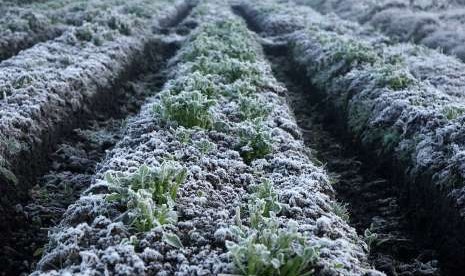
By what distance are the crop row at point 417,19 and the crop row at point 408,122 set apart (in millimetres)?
3686

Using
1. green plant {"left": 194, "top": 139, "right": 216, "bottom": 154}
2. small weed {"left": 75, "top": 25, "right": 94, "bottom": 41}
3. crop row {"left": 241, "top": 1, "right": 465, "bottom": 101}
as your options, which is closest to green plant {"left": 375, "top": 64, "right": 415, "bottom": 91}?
crop row {"left": 241, "top": 1, "right": 465, "bottom": 101}

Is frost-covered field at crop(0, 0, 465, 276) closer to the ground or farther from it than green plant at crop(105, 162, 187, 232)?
closer to the ground

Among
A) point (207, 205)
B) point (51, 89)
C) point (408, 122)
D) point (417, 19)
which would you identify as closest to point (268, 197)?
point (207, 205)

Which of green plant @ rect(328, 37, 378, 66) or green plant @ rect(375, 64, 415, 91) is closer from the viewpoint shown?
green plant @ rect(375, 64, 415, 91)

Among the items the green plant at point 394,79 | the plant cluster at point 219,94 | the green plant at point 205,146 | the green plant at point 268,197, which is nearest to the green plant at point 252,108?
the plant cluster at point 219,94

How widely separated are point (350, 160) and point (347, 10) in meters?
21.5

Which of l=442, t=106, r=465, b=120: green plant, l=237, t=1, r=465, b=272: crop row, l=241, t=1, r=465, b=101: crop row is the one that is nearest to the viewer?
l=237, t=1, r=465, b=272: crop row

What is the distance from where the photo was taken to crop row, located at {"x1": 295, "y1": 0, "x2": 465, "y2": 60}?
60.8 ft

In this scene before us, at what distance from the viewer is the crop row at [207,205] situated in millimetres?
4797

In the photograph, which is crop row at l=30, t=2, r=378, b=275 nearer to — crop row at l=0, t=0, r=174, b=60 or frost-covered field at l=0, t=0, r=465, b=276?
frost-covered field at l=0, t=0, r=465, b=276

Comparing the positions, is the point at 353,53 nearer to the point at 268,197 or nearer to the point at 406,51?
the point at 406,51

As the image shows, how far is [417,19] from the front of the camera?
2186 centimetres

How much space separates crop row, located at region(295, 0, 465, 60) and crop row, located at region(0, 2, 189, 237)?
1044 centimetres

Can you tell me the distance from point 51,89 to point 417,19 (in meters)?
16.6
